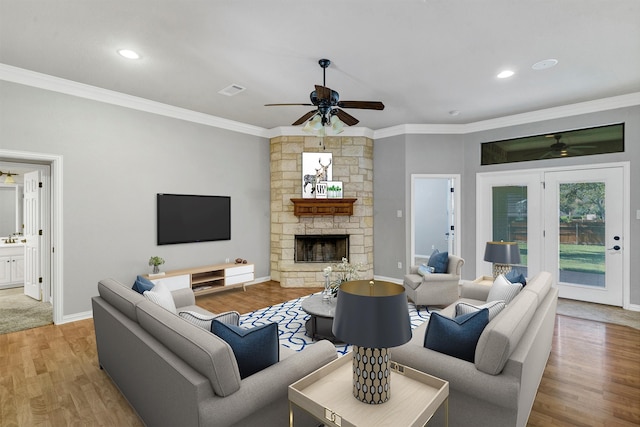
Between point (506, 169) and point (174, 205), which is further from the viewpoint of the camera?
point (506, 169)

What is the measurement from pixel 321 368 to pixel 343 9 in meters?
2.63

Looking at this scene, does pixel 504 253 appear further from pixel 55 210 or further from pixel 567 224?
pixel 55 210

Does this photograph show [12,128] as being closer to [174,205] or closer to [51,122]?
[51,122]

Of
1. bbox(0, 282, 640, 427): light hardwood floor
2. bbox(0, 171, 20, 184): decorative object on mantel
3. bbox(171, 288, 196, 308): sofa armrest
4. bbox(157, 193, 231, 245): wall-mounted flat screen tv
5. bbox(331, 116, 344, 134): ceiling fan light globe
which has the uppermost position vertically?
bbox(331, 116, 344, 134): ceiling fan light globe

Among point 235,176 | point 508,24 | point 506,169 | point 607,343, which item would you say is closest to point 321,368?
point 508,24

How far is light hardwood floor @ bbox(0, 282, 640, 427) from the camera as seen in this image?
2.21 m

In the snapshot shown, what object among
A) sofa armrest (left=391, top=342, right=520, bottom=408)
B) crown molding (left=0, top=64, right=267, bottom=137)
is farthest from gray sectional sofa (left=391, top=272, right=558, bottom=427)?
crown molding (left=0, top=64, right=267, bottom=137)

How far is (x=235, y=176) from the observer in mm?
5855

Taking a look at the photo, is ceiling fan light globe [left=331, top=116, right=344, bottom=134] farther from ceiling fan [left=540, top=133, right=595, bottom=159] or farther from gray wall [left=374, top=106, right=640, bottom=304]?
ceiling fan [left=540, top=133, right=595, bottom=159]

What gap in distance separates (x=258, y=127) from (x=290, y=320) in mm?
3709

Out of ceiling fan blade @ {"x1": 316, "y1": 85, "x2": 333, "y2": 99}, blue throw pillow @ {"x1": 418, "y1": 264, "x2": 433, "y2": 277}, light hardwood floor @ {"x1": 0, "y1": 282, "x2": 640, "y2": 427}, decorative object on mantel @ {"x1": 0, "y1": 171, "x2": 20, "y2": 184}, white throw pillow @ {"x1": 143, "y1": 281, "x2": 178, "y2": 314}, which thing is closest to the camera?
light hardwood floor @ {"x1": 0, "y1": 282, "x2": 640, "y2": 427}

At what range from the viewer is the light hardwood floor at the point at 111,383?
7.25 ft

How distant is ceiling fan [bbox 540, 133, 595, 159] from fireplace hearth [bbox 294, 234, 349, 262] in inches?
142

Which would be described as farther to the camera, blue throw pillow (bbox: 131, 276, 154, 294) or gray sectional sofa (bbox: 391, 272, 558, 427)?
blue throw pillow (bbox: 131, 276, 154, 294)
